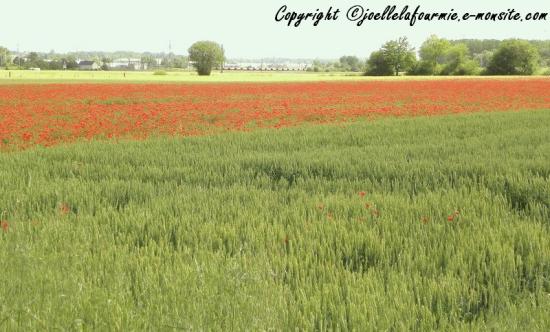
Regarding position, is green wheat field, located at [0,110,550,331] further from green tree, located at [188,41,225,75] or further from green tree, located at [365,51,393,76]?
green tree, located at [188,41,225,75]

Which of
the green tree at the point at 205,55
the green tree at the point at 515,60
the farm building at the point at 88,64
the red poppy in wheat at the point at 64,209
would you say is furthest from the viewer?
the farm building at the point at 88,64

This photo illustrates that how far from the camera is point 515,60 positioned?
288 ft

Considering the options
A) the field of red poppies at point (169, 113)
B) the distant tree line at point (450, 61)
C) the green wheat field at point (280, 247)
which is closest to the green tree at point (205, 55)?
the distant tree line at point (450, 61)

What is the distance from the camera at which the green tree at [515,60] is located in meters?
87.8

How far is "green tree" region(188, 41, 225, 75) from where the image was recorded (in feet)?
361

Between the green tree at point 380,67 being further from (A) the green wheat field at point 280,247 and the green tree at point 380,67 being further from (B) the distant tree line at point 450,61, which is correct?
(A) the green wheat field at point 280,247

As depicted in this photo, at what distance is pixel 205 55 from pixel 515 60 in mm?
60035

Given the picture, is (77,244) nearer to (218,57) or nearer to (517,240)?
(517,240)

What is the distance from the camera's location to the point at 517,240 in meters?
4.26

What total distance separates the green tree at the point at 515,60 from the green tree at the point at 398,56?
47.8 ft

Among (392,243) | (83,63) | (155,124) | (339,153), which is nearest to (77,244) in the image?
(392,243)

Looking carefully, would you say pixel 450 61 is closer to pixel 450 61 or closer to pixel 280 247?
pixel 450 61

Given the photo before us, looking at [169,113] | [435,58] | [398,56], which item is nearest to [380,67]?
[398,56]

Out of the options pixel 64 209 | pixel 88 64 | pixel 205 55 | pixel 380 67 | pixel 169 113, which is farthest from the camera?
pixel 88 64
